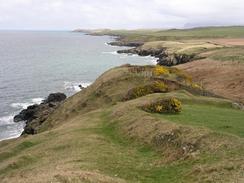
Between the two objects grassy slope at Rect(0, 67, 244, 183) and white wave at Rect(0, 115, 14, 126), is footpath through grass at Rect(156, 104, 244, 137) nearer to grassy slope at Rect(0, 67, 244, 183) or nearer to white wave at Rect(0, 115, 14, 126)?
grassy slope at Rect(0, 67, 244, 183)

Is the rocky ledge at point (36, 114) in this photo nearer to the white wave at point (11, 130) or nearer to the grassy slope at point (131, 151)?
the white wave at point (11, 130)

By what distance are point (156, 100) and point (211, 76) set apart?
41950 mm

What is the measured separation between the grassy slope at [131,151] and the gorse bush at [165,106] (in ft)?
2.52

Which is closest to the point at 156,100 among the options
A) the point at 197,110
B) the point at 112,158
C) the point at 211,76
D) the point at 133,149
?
the point at 197,110

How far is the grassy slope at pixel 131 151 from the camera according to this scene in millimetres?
21016

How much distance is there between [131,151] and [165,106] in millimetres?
9383

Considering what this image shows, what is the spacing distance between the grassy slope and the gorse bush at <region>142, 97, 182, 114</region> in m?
0.77

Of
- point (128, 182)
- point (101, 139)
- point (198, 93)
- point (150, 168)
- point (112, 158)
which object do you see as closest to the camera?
point (128, 182)

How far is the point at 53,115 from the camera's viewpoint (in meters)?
53.9

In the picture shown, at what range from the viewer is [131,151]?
2752cm

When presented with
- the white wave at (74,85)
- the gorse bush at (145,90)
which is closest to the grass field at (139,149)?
the gorse bush at (145,90)

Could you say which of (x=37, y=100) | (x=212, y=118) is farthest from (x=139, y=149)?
(x=37, y=100)

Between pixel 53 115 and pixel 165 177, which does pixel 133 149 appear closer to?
pixel 165 177

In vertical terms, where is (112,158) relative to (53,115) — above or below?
above
